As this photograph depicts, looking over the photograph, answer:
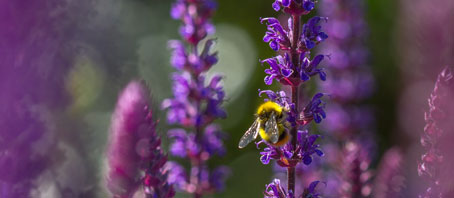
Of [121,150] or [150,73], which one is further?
[150,73]

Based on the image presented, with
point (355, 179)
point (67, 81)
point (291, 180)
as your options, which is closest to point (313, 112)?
point (291, 180)

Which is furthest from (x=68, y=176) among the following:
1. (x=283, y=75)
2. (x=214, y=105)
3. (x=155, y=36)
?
(x=155, y=36)

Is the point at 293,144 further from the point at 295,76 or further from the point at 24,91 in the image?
the point at 24,91

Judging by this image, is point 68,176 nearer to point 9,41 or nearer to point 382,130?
point 9,41

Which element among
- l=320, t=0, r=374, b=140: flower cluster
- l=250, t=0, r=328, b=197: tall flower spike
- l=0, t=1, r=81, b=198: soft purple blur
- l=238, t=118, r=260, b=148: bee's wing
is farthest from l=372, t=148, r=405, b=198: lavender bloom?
l=320, t=0, r=374, b=140: flower cluster

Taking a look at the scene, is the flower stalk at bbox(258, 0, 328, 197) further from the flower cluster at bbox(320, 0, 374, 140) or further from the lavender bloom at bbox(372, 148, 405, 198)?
the flower cluster at bbox(320, 0, 374, 140)

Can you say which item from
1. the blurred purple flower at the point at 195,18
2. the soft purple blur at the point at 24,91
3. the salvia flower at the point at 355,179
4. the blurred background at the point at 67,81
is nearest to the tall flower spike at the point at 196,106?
the blurred purple flower at the point at 195,18

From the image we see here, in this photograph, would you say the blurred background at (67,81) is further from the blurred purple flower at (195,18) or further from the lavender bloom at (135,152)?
the blurred purple flower at (195,18)
